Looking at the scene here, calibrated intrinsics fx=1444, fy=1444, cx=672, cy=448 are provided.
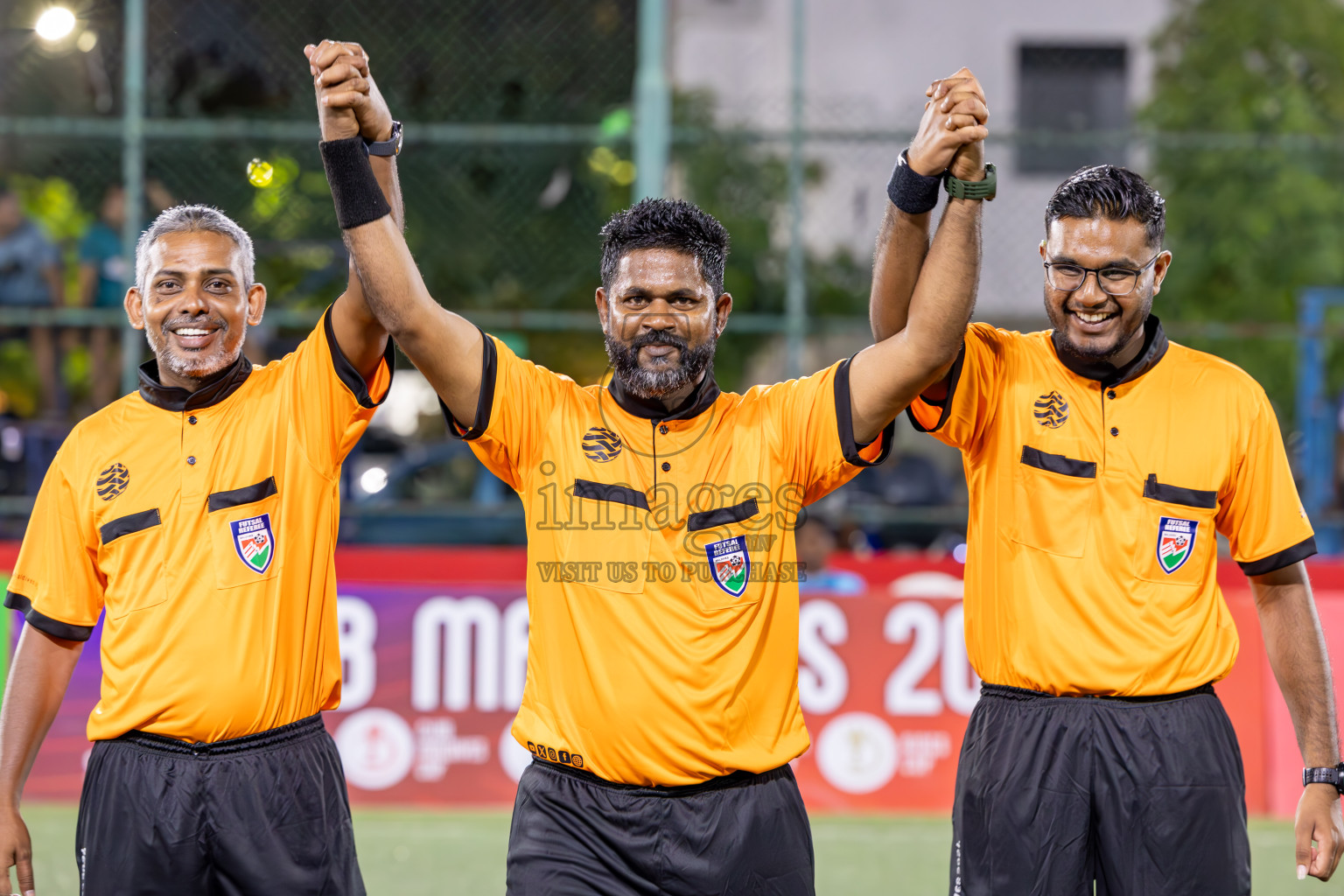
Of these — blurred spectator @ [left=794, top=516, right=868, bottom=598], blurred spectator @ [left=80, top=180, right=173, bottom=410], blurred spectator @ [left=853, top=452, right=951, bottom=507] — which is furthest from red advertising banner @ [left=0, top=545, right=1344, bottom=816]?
blurred spectator @ [left=853, top=452, right=951, bottom=507]

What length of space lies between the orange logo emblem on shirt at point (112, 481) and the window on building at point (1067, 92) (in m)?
14.4

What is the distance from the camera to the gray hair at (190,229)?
378 cm

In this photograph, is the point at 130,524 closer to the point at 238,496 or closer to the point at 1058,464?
the point at 238,496

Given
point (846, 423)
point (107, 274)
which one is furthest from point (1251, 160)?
point (846, 423)

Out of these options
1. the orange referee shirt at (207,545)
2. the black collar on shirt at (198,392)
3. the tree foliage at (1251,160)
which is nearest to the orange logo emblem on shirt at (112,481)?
the orange referee shirt at (207,545)

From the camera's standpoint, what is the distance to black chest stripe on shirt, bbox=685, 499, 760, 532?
3410 mm

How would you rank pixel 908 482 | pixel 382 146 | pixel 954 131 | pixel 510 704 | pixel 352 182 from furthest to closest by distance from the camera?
pixel 908 482 → pixel 510 704 → pixel 382 146 → pixel 352 182 → pixel 954 131

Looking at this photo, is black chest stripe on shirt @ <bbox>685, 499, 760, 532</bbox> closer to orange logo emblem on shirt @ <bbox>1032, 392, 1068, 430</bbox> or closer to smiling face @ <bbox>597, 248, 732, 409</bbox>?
smiling face @ <bbox>597, 248, 732, 409</bbox>

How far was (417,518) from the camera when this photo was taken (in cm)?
956

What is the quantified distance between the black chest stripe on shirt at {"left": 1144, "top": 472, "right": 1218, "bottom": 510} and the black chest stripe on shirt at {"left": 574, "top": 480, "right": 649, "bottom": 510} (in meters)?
1.28

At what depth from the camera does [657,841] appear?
3266 millimetres

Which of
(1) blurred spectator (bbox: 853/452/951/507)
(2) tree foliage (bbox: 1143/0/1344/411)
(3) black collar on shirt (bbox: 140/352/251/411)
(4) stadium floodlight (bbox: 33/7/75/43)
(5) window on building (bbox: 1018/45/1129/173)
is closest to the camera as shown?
(3) black collar on shirt (bbox: 140/352/251/411)

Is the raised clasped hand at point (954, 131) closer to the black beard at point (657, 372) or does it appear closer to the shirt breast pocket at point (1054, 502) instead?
the black beard at point (657, 372)

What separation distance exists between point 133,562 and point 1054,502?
2314 millimetres
